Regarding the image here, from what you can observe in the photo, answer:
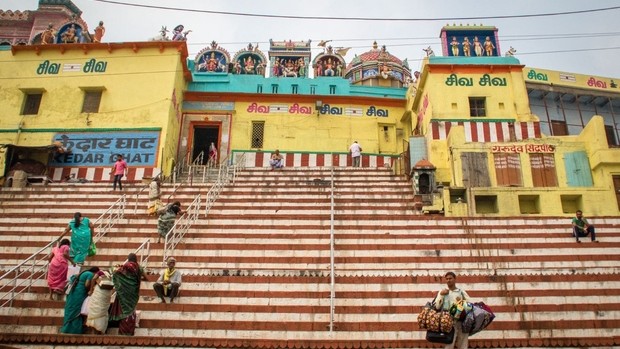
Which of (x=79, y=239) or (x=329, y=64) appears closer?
(x=79, y=239)

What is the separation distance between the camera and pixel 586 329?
26.9 ft

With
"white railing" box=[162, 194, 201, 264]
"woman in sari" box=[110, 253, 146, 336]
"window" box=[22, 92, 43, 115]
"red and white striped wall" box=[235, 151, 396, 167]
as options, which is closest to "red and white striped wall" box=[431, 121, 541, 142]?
"red and white striped wall" box=[235, 151, 396, 167]

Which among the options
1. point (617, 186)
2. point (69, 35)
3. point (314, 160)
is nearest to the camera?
point (617, 186)

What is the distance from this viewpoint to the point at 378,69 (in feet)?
98.2

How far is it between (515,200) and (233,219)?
8.64m

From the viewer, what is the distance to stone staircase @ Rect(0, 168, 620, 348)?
7.96 metres

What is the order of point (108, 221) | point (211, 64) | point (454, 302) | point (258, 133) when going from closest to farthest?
point (454, 302) → point (108, 221) → point (258, 133) → point (211, 64)

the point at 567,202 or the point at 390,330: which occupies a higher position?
the point at 567,202

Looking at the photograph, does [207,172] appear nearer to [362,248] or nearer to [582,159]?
[362,248]

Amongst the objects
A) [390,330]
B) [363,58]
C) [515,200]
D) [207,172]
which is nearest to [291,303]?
[390,330]

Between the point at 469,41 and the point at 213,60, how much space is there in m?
12.4

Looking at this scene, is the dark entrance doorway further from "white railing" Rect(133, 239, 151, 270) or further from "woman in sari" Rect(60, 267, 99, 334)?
"woman in sari" Rect(60, 267, 99, 334)

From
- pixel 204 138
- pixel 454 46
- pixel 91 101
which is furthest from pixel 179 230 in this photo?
pixel 454 46

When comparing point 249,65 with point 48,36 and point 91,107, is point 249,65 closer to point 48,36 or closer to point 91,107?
point 91,107
